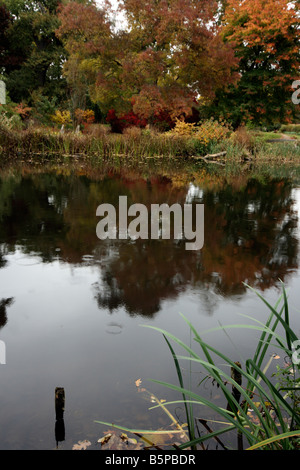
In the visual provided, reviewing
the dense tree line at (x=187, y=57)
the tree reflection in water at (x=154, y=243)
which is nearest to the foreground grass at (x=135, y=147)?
the dense tree line at (x=187, y=57)

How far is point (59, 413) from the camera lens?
1803 millimetres

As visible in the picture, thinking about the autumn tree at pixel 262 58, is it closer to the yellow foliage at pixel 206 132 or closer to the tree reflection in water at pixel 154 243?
the yellow foliage at pixel 206 132

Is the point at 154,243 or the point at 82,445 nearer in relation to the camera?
the point at 82,445

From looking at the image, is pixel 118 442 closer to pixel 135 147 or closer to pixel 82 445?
pixel 82 445

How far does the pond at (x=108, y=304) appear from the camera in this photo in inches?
76.9

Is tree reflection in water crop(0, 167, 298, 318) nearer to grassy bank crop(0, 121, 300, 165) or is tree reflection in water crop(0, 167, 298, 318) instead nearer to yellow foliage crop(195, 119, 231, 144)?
grassy bank crop(0, 121, 300, 165)

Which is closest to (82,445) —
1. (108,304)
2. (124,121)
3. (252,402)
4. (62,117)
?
(252,402)

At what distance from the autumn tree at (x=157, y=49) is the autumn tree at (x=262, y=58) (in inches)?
110

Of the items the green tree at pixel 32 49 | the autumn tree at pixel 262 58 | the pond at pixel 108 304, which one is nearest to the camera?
the pond at pixel 108 304

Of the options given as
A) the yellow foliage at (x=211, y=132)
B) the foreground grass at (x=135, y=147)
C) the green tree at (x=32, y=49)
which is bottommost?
the foreground grass at (x=135, y=147)

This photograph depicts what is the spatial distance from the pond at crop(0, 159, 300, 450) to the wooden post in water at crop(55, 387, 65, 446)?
0.01 metres

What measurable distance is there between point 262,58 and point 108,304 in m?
19.9
